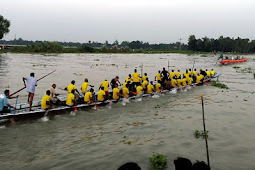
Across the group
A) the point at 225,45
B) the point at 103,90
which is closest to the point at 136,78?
the point at 103,90

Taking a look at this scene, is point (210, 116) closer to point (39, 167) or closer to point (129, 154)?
point (129, 154)

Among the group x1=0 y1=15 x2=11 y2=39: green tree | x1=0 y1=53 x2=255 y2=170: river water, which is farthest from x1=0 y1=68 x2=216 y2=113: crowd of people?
x1=0 y1=15 x2=11 y2=39: green tree

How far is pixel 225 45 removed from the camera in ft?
372

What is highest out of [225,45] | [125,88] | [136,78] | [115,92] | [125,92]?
[225,45]

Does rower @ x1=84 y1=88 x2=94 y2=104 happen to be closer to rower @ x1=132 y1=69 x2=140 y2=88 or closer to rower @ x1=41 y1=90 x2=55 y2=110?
rower @ x1=41 y1=90 x2=55 y2=110

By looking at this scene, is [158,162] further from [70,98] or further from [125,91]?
[125,91]

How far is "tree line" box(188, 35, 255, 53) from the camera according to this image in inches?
4454

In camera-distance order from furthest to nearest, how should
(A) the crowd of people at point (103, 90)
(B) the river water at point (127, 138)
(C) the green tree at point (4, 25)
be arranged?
(C) the green tree at point (4, 25), (A) the crowd of people at point (103, 90), (B) the river water at point (127, 138)

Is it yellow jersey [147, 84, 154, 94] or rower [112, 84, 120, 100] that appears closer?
rower [112, 84, 120, 100]

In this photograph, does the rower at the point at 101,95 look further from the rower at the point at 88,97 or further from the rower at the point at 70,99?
the rower at the point at 70,99

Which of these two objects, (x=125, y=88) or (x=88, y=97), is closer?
(x=88, y=97)

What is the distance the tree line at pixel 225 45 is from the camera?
371 ft

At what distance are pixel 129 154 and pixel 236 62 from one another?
53.3 meters

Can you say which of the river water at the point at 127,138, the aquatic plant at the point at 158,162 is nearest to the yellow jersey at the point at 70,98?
the river water at the point at 127,138
